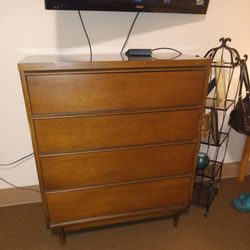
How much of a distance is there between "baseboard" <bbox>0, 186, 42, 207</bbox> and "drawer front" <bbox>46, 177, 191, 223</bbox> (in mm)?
555

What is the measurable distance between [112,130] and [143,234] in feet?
2.64

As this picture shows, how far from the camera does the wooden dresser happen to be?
3.27 feet

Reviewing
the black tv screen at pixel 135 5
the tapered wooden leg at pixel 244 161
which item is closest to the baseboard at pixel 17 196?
the black tv screen at pixel 135 5

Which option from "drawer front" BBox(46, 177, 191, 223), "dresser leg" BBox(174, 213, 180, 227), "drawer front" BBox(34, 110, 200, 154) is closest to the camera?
"drawer front" BBox(34, 110, 200, 154)

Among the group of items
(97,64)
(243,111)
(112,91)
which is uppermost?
(97,64)

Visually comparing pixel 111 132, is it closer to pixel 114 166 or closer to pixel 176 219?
pixel 114 166

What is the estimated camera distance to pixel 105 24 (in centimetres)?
140

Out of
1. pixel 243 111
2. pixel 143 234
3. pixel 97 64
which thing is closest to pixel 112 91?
pixel 97 64

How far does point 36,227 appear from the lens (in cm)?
154

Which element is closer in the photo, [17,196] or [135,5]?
[135,5]

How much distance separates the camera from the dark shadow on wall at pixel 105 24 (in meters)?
1.35

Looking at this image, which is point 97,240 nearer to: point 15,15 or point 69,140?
point 69,140

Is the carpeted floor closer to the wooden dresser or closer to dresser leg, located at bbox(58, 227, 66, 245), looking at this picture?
dresser leg, located at bbox(58, 227, 66, 245)

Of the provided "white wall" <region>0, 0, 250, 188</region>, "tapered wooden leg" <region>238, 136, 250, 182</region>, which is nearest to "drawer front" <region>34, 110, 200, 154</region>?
"white wall" <region>0, 0, 250, 188</region>
